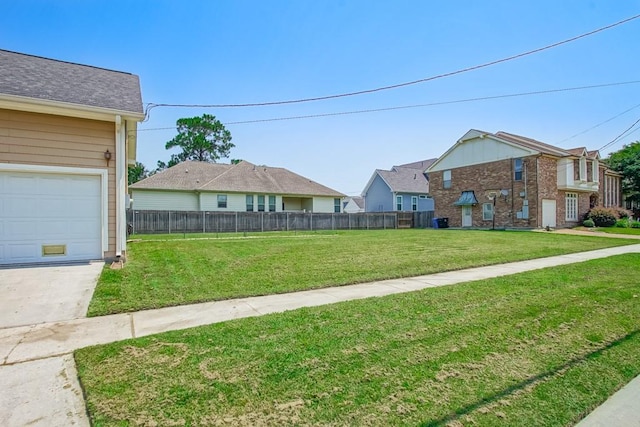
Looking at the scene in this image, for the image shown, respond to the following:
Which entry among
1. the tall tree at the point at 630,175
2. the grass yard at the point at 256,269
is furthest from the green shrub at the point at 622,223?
the grass yard at the point at 256,269

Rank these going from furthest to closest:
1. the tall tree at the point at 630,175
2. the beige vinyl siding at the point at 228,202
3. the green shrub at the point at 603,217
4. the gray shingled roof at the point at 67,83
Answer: the tall tree at the point at 630,175
the green shrub at the point at 603,217
the beige vinyl siding at the point at 228,202
the gray shingled roof at the point at 67,83

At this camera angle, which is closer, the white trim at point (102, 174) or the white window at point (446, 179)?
the white trim at point (102, 174)

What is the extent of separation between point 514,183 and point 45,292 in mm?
25043

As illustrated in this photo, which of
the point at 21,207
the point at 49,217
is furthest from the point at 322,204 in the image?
the point at 21,207

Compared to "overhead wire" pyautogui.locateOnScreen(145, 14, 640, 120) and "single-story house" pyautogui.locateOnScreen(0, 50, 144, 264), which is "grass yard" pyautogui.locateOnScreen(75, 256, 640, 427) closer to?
"single-story house" pyautogui.locateOnScreen(0, 50, 144, 264)

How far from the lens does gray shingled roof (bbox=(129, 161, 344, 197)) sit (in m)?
23.3

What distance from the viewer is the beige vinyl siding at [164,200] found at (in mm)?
22234

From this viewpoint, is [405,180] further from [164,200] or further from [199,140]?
[199,140]

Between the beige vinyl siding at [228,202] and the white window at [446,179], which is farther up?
the white window at [446,179]

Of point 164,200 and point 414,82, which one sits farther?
point 164,200

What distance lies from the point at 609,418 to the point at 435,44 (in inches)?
428

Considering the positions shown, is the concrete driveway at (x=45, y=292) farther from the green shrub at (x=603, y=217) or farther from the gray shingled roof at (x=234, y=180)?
the green shrub at (x=603, y=217)

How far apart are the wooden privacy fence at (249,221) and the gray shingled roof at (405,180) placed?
415 cm

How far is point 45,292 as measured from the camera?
5.36 m
